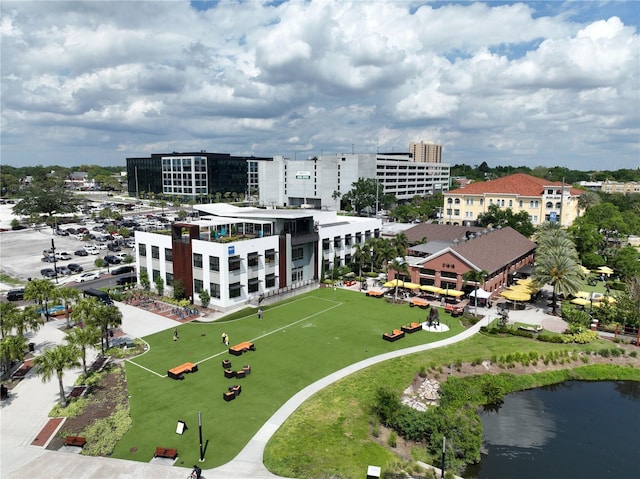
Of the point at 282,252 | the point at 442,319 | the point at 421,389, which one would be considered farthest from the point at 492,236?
the point at 421,389

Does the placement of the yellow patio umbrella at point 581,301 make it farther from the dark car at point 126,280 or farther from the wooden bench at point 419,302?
the dark car at point 126,280

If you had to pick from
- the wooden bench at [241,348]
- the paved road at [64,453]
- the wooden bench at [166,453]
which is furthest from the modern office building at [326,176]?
the wooden bench at [166,453]

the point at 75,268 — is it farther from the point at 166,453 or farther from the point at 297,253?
the point at 166,453

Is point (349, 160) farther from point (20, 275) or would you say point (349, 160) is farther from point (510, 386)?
point (510, 386)

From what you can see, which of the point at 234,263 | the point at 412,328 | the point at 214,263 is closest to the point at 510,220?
the point at 412,328

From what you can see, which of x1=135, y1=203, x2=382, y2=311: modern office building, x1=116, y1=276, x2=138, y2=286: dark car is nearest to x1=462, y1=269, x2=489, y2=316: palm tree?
x1=135, y1=203, x2=382, y2=311: modern office building
